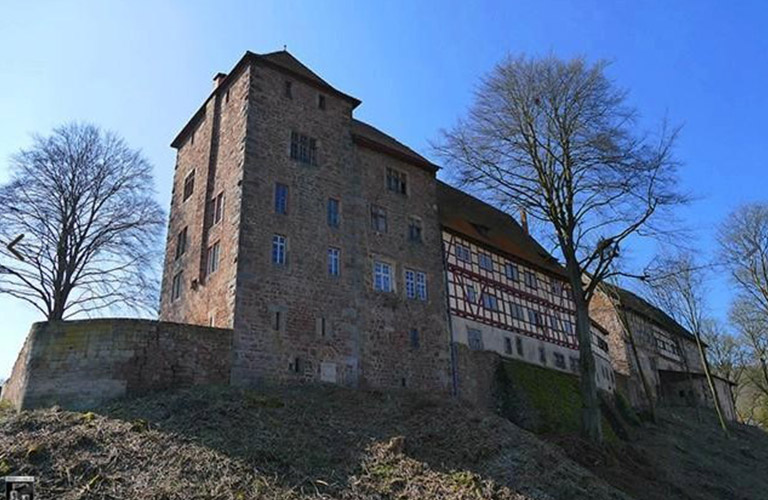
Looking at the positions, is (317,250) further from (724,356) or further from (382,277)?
(724,356)

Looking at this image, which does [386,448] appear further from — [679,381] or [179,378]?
[679,381]

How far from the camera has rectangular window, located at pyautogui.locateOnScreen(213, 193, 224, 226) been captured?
21578 mm

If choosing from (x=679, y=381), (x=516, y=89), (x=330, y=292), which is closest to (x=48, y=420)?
(x=330, y=292)

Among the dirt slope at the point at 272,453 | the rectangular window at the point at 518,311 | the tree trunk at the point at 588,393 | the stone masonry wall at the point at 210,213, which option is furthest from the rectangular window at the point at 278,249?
the rectangular window at the point at 518,311

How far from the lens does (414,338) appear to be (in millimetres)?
22719

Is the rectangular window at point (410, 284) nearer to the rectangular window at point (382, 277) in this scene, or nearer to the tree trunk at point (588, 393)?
the rectangular window at point (382, 277)

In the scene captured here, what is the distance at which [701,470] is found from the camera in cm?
2320

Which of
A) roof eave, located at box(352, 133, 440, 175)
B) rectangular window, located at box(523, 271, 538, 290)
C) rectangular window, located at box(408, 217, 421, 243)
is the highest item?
roof eave, located at box(352, 133, 440, 175)

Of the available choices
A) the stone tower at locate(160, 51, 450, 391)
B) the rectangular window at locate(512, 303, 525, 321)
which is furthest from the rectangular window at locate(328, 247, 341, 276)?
the rectangular window at locate(512, 303, 525, 321)

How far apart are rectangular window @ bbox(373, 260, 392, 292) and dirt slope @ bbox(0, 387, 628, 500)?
603cm

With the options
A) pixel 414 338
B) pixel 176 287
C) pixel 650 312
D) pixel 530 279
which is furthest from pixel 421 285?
pixel 650 312

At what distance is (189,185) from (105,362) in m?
9.69

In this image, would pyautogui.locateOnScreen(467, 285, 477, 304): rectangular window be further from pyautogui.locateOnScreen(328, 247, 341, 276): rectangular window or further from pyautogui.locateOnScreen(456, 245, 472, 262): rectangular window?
pyautogui.locateOnScreen(328, 247, 341, 276): rectangular window

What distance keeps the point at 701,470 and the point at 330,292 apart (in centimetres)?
1471
